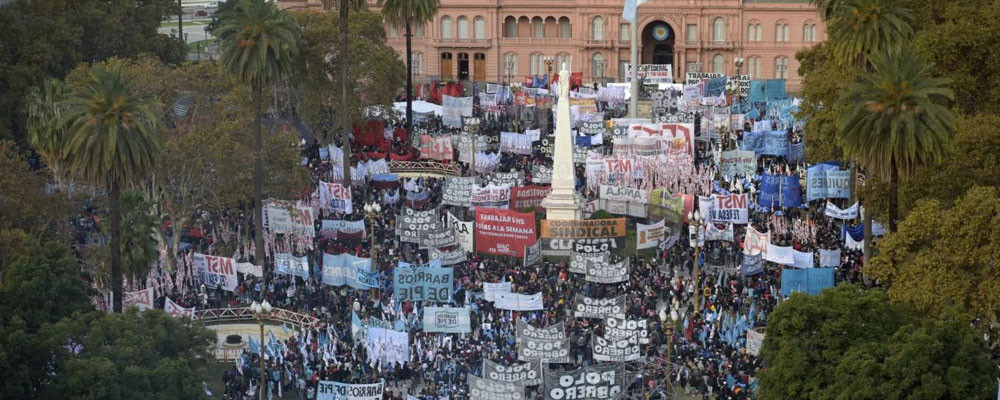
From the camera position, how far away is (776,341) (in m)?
54.8

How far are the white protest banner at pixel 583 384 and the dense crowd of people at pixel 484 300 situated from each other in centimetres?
222

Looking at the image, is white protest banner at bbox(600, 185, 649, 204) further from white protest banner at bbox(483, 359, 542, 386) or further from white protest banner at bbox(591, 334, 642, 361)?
white protest banner at bbox(483, 359, 542, 386)

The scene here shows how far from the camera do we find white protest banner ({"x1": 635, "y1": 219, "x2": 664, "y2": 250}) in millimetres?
72125

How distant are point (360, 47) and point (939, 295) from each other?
146 ft

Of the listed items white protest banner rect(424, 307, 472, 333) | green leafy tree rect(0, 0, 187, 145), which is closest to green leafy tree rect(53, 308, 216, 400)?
white protest banner rect(424, 307, 472, 333)

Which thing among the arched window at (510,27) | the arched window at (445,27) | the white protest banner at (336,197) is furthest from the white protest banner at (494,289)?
the arched window at (510,27)

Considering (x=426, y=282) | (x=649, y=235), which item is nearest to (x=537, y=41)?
(x=649, y=235)

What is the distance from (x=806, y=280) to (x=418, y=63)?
73901 mm

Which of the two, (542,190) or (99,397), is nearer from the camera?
(99,397)

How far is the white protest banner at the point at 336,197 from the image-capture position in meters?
78.1

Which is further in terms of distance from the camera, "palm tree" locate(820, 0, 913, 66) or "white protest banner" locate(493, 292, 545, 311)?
"palm tree" locate(820, 0, 913, 66)

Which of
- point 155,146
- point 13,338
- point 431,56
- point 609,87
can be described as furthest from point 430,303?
point 431,56

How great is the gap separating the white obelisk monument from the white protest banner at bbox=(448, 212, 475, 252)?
7182mm

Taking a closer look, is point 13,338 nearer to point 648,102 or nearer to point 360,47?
→ point 360,47
